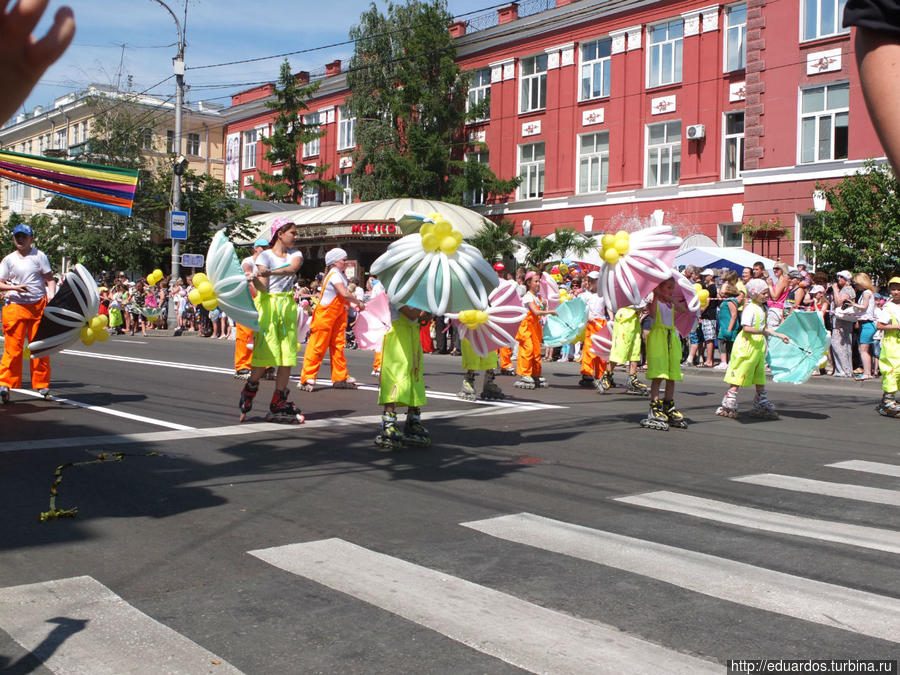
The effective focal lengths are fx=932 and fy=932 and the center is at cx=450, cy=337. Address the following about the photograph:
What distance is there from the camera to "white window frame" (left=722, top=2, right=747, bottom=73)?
98.5 feet

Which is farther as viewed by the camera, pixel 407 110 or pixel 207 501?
pixel 407 110

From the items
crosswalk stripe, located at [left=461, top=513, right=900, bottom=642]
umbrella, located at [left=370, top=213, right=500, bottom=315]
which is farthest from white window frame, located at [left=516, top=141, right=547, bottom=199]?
crosswalk stripe, located at [left=461, top=513, right=900, bottom=642]

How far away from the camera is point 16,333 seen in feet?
34.4

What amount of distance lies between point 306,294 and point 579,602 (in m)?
10.3

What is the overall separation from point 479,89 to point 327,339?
2934 centimetres

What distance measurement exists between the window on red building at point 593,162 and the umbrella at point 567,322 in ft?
68.0

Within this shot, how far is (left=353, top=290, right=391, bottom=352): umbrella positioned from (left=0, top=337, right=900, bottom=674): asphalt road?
3.03 ft

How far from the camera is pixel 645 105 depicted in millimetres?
32969

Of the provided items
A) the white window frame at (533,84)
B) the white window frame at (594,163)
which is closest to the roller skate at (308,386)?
the white window frame at (594,163)

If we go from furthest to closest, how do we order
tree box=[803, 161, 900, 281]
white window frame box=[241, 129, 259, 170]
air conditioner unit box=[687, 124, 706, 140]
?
white window frame box=[241, 129, 259, 170] < air conditioner unit box=[687, 124, 706, 140] < tree box=[803, 161, 900, 281]

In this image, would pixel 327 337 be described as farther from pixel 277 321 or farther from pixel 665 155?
pixel 665 155

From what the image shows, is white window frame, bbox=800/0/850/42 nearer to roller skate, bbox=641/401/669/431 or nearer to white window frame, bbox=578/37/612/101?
white window frame, bbox=578/37/612/101

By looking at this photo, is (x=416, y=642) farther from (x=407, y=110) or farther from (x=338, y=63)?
(x=338, y=63)

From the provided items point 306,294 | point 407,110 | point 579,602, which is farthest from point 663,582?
point 407,110
